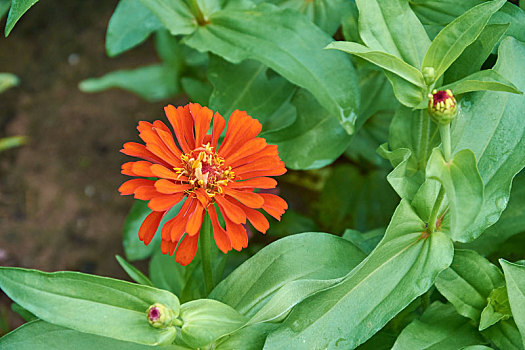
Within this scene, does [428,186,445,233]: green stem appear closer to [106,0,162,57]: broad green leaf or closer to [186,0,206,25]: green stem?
[186,0,206,25]: green stem

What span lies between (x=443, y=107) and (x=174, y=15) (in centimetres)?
50

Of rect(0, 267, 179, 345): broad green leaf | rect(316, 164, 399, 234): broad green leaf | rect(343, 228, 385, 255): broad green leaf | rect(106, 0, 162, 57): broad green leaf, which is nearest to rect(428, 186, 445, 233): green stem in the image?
rect(343, 228, 385, 255): broad green leaf

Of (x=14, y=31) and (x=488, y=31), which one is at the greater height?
(x=488, y=31)

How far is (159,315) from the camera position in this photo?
57 centimetres

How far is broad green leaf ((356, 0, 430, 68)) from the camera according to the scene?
73cm

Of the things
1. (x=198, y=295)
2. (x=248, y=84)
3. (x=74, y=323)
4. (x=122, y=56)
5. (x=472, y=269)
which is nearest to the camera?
(x=74, y=323)

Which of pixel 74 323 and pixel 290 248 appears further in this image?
pixel 290 248

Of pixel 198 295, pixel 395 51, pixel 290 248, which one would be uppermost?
pixel 395 51

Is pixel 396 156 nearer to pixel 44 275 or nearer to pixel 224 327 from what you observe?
pixel 224 327

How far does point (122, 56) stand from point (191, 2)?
78 cm

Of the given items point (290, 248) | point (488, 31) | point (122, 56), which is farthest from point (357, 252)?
point (122, 56)

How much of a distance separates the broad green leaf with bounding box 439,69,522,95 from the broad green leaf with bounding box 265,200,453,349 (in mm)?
150

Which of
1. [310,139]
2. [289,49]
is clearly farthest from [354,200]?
[289,49]

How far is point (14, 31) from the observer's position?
1.61m
